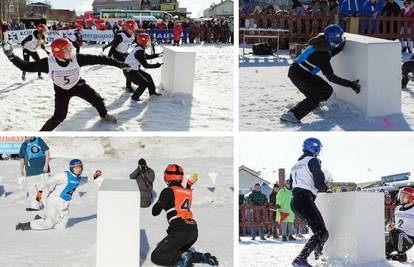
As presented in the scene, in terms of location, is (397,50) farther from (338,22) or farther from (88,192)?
(338,22)

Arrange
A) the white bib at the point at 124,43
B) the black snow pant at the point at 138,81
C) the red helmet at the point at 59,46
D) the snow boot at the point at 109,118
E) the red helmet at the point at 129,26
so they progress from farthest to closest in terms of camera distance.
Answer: the red helmet at the point at 129,26
the white bib at the point at 124,43
the black snow pant at the point at 138,81
the snow boot at the point at 109,118
the red helmet at the point at 59,46

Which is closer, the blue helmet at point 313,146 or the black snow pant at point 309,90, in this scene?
the blue helmet at point 313,146

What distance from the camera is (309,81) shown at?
21.5ft

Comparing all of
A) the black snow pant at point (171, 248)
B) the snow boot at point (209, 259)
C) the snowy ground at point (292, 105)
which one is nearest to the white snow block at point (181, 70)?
the snowy ground at point (292, 105)

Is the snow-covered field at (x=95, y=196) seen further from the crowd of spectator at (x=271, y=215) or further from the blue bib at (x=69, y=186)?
the crowd of spectator at (x=271, y=215)

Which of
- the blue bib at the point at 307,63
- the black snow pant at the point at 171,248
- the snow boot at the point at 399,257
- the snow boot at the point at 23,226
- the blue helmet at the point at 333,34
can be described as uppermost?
the blue helmet at the point at 333,34

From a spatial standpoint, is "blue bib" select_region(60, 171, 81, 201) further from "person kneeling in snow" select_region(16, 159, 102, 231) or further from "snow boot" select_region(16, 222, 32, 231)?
"snow boot" select_region(16, 222, 32, 231)

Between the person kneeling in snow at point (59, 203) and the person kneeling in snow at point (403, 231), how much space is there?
3.41 meters

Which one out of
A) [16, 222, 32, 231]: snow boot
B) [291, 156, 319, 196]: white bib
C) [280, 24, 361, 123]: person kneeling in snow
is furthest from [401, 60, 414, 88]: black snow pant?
[16, 222, 32, 231]: snow boot

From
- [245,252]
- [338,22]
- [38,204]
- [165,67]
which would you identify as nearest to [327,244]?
[245,252]

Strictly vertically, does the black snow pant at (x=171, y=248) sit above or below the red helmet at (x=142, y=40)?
below

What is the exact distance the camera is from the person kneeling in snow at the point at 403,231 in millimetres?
5703

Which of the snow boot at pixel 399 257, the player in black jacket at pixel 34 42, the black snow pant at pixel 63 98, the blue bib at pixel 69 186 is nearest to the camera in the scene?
the snow boot at pixel 399 257

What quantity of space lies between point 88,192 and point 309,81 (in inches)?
144
